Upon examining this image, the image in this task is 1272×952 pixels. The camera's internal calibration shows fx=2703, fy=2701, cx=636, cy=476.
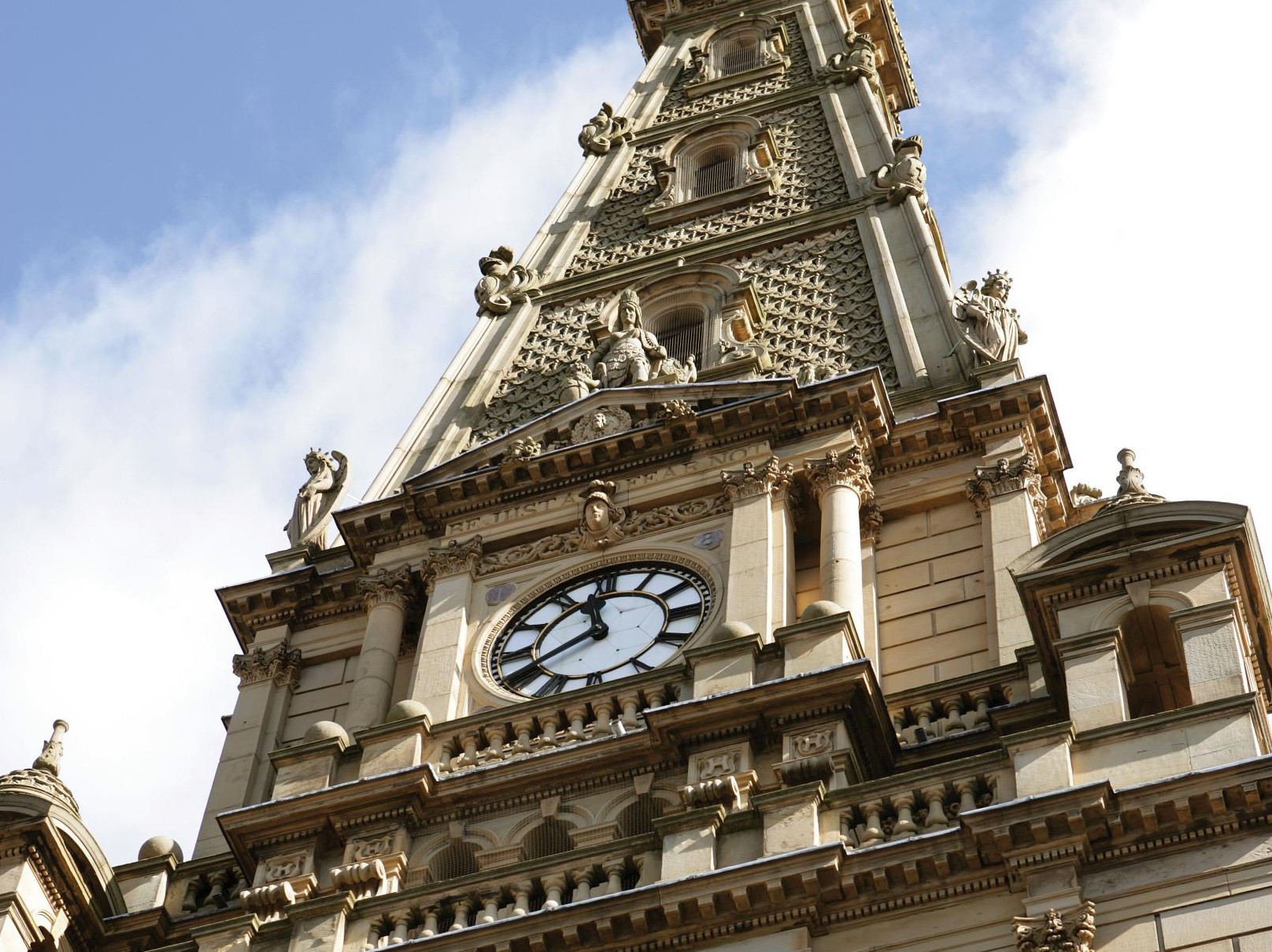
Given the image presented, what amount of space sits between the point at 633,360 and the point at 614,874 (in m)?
12.2

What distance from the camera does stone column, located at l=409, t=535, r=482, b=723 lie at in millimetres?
30062

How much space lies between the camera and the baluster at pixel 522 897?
24.7m

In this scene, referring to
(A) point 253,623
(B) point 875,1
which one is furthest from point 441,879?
(B) point 875,1

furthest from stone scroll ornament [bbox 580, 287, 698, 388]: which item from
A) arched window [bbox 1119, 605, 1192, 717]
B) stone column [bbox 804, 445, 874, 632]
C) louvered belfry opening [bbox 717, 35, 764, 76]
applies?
louvered belfry opening [bbox 717, 35, 764, 76]

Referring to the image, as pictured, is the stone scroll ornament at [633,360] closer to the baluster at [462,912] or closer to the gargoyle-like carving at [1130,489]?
the gargoyle-like carving at [1130,489]

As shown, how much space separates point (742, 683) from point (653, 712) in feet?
3.30

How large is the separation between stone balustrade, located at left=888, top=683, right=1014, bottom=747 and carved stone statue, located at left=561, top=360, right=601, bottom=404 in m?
8.79

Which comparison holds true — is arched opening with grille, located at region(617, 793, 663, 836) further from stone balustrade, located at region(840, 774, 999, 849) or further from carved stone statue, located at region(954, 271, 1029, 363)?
carved stone statue, located at region(954, 271, 1029, 363)

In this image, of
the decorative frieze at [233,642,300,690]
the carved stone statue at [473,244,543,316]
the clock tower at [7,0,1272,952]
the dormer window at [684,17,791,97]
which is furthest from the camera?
the dormer window at [684,17,791,97]

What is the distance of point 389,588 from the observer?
32719 millimetres

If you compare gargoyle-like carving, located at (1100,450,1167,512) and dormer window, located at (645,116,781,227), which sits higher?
dormer window, located at (645,116,781,227)

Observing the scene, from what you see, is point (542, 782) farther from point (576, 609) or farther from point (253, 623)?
point (253, 623)

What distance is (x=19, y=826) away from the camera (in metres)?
27.4

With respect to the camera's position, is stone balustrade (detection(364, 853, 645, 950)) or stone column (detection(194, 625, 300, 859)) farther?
stone column (detection(194, 625, 300, 859))
